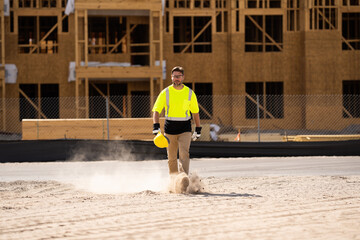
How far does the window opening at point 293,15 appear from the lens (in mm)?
29391

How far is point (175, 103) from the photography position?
891cm

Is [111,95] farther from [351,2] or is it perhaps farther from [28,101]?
[351,2]

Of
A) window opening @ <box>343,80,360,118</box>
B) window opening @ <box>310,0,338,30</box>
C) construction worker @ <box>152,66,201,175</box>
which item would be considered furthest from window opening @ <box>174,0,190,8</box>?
construction worker @ <box>152,66,201,175</box>

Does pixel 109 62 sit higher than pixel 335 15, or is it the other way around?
pixel 335 15

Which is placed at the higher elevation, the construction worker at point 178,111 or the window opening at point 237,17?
the window opening at point 237,17

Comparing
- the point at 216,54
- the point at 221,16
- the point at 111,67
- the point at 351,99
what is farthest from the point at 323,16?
the point at 111,67

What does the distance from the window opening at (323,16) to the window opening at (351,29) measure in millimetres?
1015

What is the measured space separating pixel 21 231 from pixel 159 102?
3.61 metres

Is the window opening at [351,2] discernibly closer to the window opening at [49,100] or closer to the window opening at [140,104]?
the window opening at [140,104]

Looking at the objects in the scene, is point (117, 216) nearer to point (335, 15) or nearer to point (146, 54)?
point (146, 54)

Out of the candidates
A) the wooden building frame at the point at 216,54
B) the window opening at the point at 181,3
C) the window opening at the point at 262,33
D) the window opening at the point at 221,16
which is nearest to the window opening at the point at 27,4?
the wooden building frame at the point at 216,54

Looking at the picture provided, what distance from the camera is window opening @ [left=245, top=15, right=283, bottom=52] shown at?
29.9 meters

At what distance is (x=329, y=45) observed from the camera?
29031 mm

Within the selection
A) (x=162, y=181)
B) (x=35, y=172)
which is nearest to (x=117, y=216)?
(x=162, y=181)
